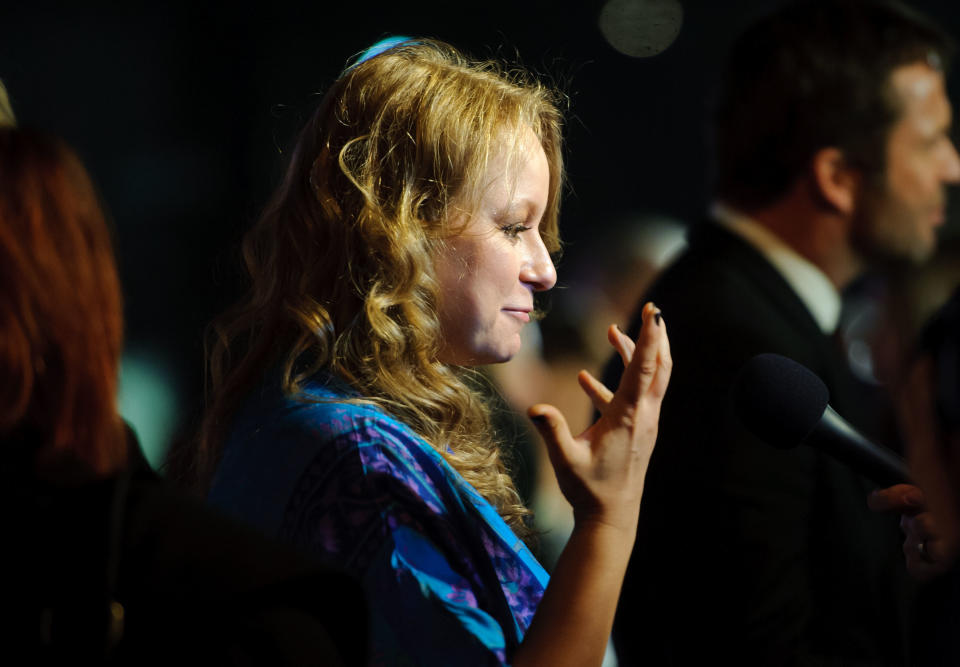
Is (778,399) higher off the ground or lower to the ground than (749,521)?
higher

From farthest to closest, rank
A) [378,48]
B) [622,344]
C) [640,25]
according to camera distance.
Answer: [640,25] → [378,48] → [622,344]

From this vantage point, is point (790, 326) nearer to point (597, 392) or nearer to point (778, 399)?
point (778, 399)

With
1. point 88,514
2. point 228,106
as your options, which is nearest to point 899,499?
point 88,514

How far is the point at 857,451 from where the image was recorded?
0.91m

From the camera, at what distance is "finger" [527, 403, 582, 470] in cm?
85

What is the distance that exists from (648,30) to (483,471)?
134 cm

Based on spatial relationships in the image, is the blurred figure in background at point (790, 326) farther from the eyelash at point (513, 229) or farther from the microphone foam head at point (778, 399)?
the eyelash at point (513, 229)

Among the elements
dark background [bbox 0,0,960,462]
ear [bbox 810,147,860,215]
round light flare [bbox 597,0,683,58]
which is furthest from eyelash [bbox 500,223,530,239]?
round light flare [bbox 597,0,683,58]

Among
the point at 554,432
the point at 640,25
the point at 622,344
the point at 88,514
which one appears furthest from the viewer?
the point at 640,25

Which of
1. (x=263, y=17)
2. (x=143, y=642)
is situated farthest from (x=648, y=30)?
(x=143, y=642)

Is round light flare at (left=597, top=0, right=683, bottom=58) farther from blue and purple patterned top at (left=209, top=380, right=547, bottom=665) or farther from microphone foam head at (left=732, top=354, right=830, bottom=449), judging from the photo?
blue and purple patterned top at (left=209, top=380, right=547, bottom=665)

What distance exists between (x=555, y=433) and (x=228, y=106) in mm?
1888

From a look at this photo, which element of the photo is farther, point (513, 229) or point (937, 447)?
point (513, 229)

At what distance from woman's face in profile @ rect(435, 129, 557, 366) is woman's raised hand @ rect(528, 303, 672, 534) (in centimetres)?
16
